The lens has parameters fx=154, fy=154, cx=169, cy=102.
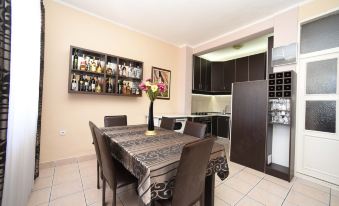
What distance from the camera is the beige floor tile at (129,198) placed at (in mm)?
1742

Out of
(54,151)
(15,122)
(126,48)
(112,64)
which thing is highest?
(126,48)

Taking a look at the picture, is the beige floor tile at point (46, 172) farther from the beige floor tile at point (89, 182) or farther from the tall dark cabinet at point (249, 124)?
the tall dark cabinet at point (249, 124)

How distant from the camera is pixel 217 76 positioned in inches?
199

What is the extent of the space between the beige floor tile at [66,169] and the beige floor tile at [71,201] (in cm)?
75

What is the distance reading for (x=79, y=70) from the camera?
8.77 ft

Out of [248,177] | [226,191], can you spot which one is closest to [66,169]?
[226,191]

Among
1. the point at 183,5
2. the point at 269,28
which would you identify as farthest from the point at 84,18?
the point at 269,28

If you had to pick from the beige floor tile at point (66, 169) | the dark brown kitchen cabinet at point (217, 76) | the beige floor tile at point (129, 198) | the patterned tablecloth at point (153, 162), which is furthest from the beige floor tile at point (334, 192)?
the beige floor tile at point (66, 169)

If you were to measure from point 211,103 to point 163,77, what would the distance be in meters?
2.38

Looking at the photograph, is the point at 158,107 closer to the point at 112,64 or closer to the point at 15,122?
the point at 112,64

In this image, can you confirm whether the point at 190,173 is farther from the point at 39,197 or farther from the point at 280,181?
the point at 280,181

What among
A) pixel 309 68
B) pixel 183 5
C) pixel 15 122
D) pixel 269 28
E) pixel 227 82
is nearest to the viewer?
pixel 15 122

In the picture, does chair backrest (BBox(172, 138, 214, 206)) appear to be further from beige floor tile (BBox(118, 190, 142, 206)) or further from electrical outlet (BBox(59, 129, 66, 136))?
electrical outlet (BBox(59, 129, 66, 136))

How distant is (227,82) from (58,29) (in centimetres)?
434
